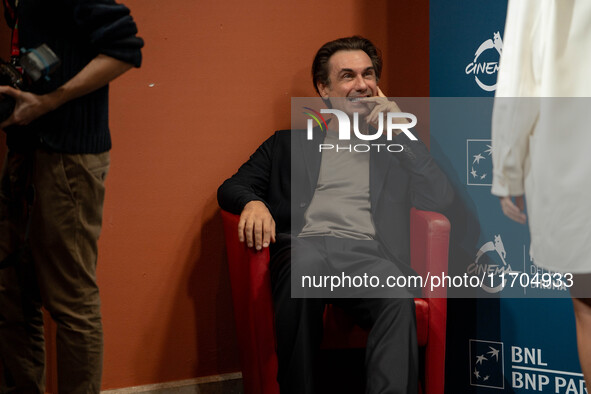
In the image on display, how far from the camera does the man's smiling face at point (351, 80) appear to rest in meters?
2.48

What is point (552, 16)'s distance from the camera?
1326mm

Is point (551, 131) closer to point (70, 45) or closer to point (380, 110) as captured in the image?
point (380, 110)

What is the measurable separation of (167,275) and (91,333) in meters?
0.86

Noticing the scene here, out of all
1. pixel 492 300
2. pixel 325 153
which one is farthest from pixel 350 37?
pixel 492 300

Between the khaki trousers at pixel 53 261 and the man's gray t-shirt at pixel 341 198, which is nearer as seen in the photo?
the khaki trousers at pixel 53 261

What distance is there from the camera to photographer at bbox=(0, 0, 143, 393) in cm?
160

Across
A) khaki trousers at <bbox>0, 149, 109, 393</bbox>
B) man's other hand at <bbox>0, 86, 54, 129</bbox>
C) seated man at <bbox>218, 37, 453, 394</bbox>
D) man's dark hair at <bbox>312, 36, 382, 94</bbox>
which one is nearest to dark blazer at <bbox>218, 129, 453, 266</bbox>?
seated man at <bbox>218, 37, 453, 394</bbox>

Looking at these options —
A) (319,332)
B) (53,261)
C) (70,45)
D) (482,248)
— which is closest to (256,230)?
(319,332)

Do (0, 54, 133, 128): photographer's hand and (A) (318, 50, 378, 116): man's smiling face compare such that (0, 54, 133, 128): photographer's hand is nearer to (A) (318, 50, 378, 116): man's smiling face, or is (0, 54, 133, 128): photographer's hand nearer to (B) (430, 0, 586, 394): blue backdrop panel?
(A) (318, 50, 378, 116): man's smiling face

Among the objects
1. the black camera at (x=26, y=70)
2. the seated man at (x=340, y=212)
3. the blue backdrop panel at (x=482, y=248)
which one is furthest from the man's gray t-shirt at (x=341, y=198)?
the black camera at (x=26, y=70)

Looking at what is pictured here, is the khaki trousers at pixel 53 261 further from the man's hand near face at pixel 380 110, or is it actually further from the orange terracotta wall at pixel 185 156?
the man's hand near face at pixel 380 110

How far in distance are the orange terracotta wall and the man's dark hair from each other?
5.8 inches

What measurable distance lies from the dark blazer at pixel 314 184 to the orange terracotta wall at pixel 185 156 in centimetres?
21

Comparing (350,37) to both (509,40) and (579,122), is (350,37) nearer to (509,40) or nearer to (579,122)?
(509,40)
